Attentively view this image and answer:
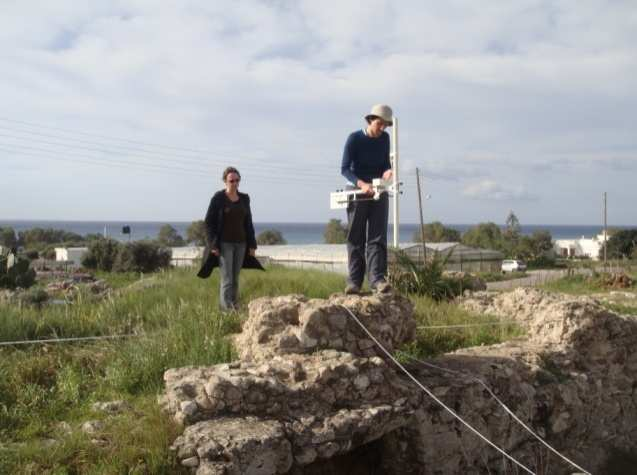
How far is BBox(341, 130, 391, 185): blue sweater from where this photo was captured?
25.4ft

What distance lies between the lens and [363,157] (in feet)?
25.5

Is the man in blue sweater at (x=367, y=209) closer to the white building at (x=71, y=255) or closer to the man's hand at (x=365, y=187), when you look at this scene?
the man's hand at (x=365, y=187)

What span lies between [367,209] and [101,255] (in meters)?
24.0

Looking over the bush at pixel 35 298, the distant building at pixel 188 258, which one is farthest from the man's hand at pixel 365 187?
the distant building at pixel 188 258

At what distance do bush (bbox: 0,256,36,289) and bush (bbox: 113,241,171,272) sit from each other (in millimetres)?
13127

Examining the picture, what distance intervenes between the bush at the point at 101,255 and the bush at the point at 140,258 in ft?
2.89

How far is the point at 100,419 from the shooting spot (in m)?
5.30

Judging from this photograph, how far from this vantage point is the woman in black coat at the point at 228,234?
27.7 feet

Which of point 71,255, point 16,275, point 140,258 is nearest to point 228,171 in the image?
point 16,275

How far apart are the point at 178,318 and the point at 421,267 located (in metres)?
4.82

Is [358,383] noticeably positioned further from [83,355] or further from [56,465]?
[83,355]

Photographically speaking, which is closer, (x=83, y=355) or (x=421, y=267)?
(x=83, y=355)

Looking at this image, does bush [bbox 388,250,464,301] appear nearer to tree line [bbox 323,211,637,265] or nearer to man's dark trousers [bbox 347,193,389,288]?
man's dark trousers [bbox 347,193,389,288]

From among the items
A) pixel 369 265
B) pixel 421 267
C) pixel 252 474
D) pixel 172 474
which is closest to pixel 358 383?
pixel 252 474
